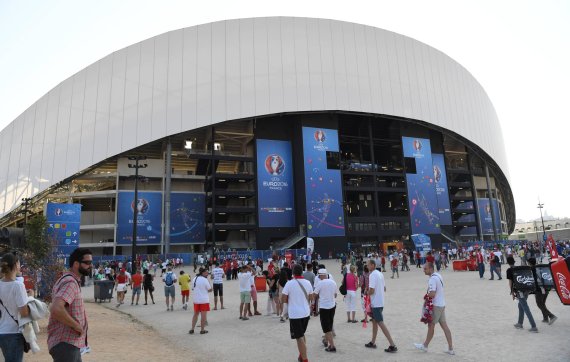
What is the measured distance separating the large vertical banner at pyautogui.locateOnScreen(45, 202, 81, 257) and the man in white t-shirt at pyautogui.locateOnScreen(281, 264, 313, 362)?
960 inches

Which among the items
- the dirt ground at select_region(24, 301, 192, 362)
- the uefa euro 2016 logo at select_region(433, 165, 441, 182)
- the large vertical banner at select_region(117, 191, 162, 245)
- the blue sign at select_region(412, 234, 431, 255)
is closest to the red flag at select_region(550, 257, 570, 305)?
the dirt ground at select_region(24, 301, 192, 362)

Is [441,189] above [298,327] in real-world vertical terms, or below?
above

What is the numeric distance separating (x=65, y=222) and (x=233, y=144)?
4102 centimetres

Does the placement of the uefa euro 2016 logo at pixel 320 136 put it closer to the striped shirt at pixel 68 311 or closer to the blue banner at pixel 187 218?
the blue banner at pixel 187 218

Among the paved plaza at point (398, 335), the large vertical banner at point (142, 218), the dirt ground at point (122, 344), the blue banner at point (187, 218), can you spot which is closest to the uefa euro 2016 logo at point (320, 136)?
the blue banner at point (187, 218)

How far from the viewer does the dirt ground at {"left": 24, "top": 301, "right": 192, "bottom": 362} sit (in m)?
7.95

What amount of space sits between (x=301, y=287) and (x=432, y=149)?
69.9 meters

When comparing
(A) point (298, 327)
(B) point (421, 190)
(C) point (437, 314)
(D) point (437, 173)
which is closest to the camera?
(A) point (298, 327)

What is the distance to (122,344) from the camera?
9.19 meters

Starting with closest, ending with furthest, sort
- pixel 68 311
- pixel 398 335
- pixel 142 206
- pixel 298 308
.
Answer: pixel 68 311 → pixel 298 308 → pixel 398 335 → pixel 142 206

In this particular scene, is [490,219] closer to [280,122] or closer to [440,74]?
[440,74]

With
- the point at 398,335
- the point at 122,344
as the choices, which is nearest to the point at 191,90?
the point at 122,344

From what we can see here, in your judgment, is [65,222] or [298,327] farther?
[65,222]

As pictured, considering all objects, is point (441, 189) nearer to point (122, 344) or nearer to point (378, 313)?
point (378, 313)
